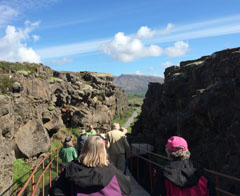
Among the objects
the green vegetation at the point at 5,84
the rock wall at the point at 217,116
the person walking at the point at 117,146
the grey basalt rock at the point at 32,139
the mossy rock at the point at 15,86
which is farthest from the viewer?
the grey basalt rock at the point at 32,139

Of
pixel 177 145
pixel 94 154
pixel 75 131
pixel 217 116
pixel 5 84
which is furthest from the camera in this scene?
pixel 75 131

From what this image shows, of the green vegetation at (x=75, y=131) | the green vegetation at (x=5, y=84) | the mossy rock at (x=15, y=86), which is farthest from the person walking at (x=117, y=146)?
the green vegetation at (x=75, y=131)

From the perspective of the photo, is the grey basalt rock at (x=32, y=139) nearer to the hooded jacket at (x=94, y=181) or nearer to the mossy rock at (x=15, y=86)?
the mossy rock at (x=15, y=86)

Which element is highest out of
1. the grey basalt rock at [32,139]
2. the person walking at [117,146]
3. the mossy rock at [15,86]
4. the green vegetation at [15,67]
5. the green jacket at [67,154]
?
the green vegetation at [15,67]

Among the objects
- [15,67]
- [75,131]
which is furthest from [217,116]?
[75,131]

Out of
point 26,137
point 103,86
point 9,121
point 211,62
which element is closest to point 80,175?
point 9,121

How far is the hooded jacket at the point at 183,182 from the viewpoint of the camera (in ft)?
8.96

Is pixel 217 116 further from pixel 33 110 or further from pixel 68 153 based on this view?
pixel 33 110

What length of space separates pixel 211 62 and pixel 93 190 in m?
17.8

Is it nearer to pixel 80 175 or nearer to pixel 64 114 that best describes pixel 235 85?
pixel 80 175

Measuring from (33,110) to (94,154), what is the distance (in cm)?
1691

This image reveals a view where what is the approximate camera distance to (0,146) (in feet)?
37.7

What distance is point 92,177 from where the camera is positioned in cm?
267

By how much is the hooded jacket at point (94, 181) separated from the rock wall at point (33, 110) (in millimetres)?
10265
